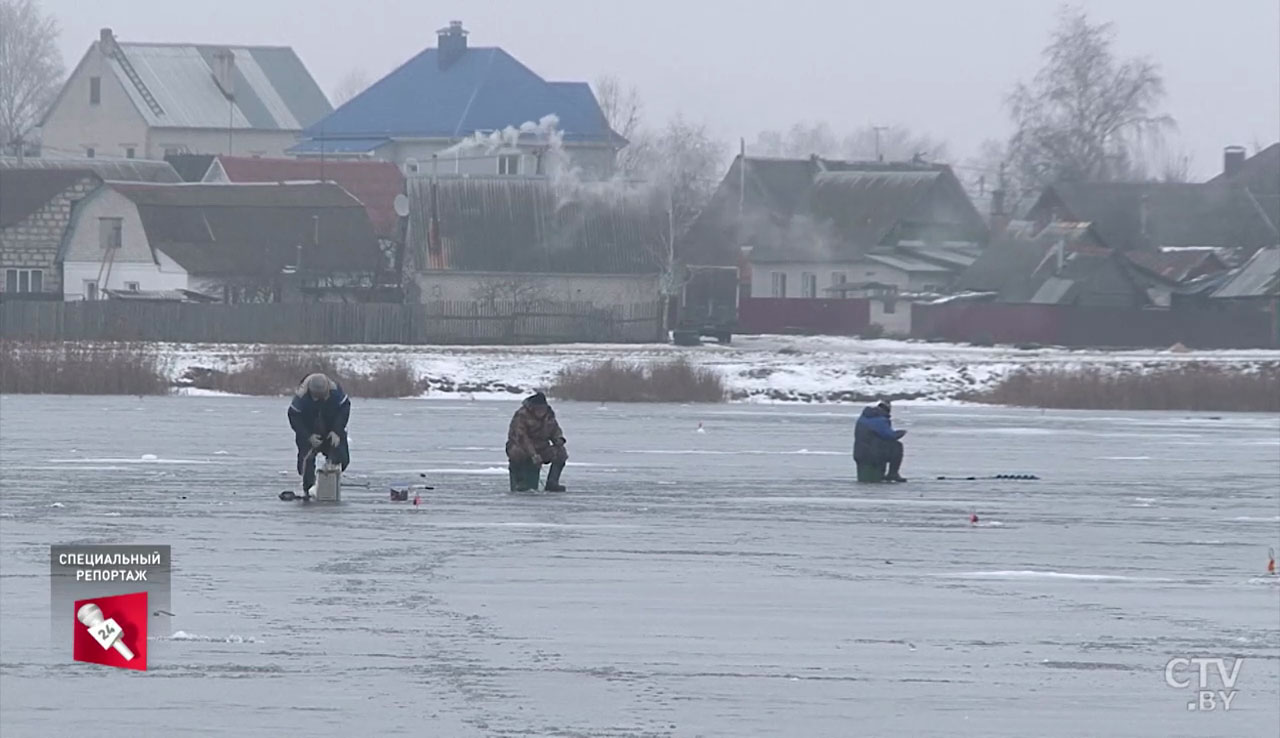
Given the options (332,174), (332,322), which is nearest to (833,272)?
(332,174)

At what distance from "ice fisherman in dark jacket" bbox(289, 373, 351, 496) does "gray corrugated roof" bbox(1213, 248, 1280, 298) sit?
5430cm

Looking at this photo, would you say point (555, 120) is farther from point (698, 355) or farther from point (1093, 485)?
point (1093, 485)

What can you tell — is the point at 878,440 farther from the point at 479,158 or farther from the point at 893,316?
the point at 479,158

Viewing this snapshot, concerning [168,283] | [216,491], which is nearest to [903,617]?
[216,491]

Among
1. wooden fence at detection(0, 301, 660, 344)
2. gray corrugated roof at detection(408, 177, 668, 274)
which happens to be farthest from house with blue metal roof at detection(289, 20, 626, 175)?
wooden fence at detection(0, 301, 660, 344)

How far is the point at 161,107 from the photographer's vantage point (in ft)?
367

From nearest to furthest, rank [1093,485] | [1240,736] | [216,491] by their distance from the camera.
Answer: [1240,736], [216,491], [1093,485]

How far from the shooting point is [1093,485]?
2686 centimetres

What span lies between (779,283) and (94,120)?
44.6m

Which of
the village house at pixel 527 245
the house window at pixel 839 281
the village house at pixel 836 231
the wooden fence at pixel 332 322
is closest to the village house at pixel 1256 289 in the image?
the village house at pixel 836 231

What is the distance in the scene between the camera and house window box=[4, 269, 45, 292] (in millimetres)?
76688

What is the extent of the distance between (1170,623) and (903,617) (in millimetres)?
1935

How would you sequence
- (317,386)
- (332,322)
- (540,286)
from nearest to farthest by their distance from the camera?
(317,386)
(332,322)
(540,286)

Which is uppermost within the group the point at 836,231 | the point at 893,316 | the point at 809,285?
the point at 836,231
